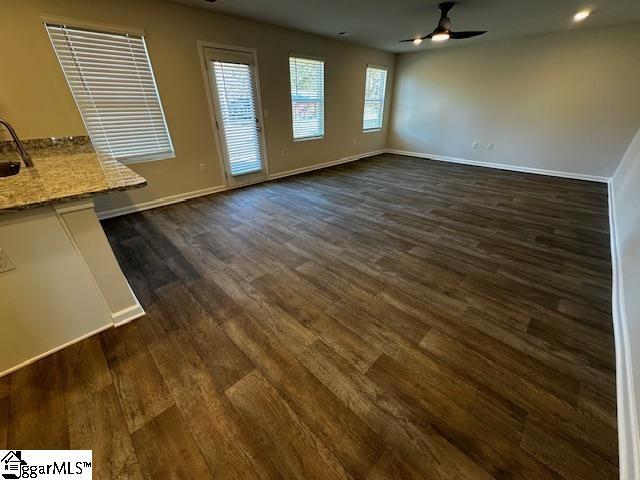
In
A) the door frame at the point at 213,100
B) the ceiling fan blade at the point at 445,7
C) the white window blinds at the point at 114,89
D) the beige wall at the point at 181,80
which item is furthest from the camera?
the door frame at the point at 213,100

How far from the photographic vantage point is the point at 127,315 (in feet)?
5.75

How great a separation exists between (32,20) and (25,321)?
9.35 feet

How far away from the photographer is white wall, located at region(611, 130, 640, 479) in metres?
1.10

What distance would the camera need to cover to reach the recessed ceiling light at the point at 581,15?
3.28 metres

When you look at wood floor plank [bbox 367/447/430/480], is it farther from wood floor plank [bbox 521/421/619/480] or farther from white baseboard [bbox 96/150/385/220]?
white baseboard [bbox 96/150/385/220]

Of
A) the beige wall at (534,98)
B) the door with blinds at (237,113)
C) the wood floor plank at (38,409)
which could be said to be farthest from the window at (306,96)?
the wood floor plank at (38,409)

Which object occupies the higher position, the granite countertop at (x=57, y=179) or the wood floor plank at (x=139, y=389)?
the granite countertop at (x=57, y=179)

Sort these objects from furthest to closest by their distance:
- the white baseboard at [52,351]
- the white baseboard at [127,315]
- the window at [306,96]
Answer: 1. the window at [306,96]
2. the white baseboard at [127,315]
3. the white baseboard at [52,351]

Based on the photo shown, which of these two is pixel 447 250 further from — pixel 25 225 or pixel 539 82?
pixel 539 82

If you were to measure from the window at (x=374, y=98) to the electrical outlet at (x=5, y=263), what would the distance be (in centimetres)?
636

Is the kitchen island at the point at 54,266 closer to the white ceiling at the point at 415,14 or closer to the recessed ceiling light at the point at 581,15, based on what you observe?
the white ceiling at the point at 415,14

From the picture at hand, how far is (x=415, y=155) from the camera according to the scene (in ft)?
22.3

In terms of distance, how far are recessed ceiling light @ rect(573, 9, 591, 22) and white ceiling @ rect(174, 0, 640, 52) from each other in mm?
76

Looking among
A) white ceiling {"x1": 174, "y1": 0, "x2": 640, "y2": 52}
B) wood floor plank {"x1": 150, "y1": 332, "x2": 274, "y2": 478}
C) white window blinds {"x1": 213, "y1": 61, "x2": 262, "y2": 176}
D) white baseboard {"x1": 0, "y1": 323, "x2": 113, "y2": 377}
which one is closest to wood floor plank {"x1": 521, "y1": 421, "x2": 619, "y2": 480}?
wood floor plank {"x1": 150, "y1": 332, "x2": 274, "y2": 478}
